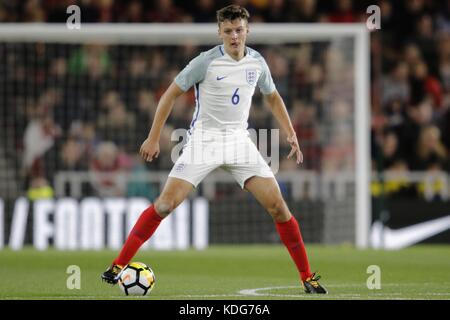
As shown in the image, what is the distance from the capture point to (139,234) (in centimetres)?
958

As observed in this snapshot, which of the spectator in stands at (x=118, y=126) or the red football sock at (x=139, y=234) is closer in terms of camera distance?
the red football sock at (x=139, y=234)

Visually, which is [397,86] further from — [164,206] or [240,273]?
[164,206]

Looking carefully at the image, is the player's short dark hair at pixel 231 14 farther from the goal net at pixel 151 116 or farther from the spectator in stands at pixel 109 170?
the spectator in stands at pixel 109 170

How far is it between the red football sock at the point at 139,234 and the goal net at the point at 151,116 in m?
8.04

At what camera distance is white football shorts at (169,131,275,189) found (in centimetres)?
950

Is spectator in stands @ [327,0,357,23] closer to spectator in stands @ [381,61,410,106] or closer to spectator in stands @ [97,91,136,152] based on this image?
spectator in stands @ [381,61,410,106]

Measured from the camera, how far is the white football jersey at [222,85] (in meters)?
9.49

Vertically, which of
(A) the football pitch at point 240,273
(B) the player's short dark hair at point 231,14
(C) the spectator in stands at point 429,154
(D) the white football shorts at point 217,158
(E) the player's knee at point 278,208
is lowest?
(A) the football pitch at point 240,273

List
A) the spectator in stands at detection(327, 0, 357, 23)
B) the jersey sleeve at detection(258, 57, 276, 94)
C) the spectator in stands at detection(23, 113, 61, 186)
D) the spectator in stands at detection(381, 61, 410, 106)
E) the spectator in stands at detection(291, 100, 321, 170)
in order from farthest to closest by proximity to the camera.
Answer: the spectator in stands at detection(327, 0, 357, 23) → the spectator in stands at detection(381, 61, 410, 106) → the spectator in stands at detection(291, 100, 321, 170) → the spectator in stands at detection(23, 113, 61, 186) → the jersey sleeve at detection(258, 57, 276, 94)

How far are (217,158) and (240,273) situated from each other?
120 inches

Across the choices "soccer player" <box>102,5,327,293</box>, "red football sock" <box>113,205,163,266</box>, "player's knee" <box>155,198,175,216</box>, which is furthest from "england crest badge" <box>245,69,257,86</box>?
"red football sock" <box>113,205,163,266</box>

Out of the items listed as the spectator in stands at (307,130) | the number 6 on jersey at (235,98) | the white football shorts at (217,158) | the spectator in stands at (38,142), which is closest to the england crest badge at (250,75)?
the number 6 on jersey at (235,98)

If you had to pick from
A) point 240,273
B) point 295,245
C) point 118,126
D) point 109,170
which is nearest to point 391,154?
point 118,126

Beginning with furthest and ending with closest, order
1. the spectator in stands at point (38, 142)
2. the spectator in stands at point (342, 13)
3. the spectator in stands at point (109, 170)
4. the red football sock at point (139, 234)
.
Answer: the spectator in stands at point (342, 13)
the spectator in stands at point (38, 142)
the spectator in stands at point (109, 170)
the red football sock at point (139, 234)
